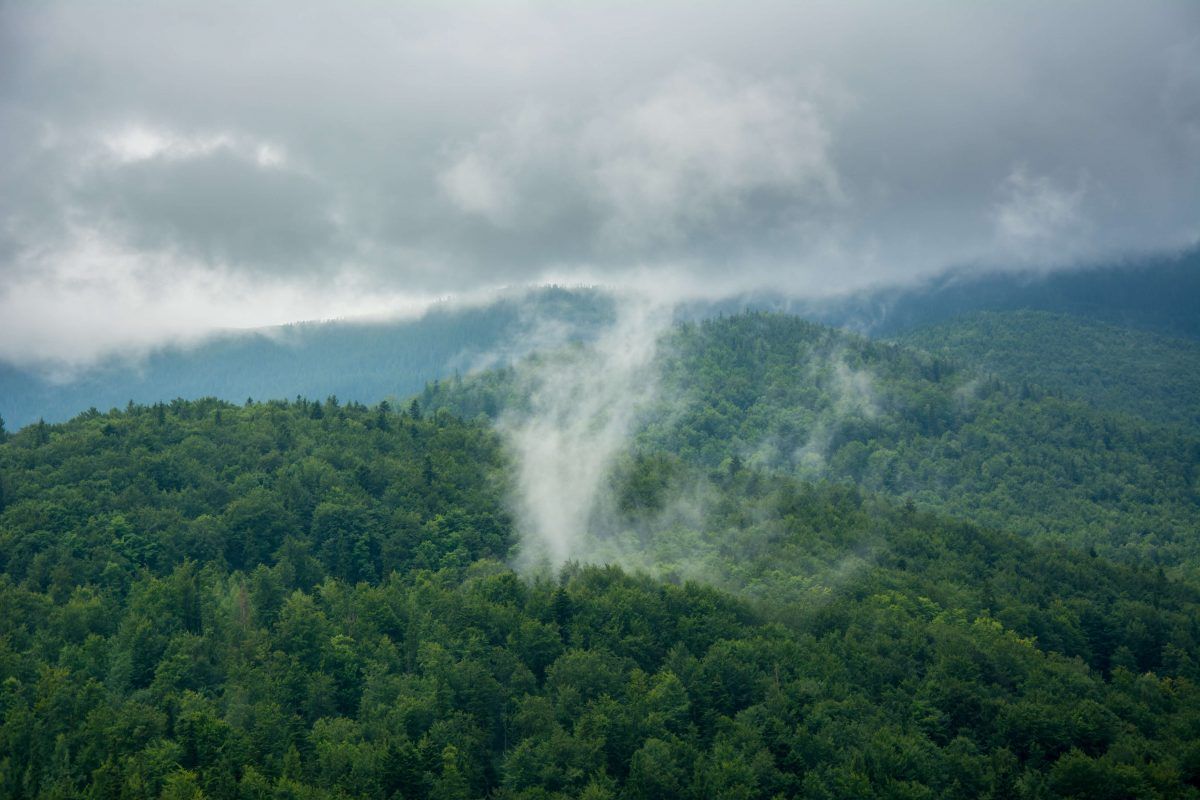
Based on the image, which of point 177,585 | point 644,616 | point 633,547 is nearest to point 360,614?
point 177,585

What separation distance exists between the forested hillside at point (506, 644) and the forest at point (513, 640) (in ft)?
1.26

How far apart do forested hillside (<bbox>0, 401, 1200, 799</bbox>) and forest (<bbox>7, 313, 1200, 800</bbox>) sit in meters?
0.39

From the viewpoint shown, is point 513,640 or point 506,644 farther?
point 506,644

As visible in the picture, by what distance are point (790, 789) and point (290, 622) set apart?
55.2 meters

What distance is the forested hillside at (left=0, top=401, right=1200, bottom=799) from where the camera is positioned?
94.8 metres

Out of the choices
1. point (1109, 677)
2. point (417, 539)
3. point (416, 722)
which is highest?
point (417, 539)

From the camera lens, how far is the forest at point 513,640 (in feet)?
311

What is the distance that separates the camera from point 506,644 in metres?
119

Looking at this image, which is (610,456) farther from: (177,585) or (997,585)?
(177,585)

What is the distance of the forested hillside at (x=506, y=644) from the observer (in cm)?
9481

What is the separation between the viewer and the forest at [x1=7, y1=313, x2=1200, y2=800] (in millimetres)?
94875

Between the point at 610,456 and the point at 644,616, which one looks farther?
the point at 610,456

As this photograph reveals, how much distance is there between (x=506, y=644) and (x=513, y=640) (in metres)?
1.77

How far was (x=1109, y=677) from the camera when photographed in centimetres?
13175
